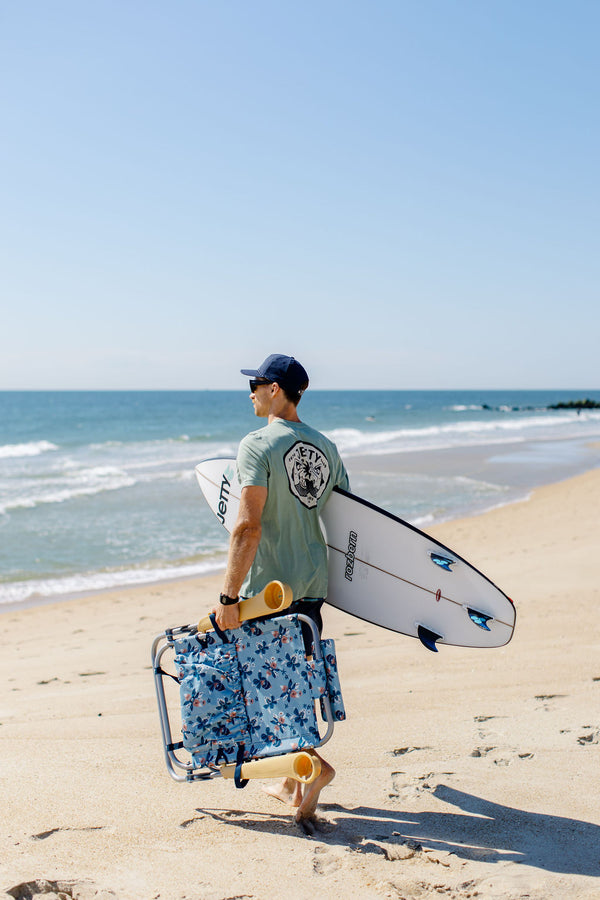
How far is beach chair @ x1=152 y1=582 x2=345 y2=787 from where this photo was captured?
2.59m

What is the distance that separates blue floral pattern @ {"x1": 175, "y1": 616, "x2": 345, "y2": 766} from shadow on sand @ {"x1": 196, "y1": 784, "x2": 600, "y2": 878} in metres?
0.30

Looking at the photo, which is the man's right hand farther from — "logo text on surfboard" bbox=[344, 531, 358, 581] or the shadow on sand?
"logo text on surfboard" bbox=[344, 531, 358, 581]

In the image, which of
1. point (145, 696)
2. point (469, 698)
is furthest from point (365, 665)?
point (145, 696)

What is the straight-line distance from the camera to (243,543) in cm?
260

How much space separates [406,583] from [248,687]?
3.69 ft

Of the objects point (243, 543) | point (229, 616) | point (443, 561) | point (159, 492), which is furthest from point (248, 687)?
point (159, 492)

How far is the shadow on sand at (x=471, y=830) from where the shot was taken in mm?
2377

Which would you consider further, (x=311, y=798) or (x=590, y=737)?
(x=590, y=737)

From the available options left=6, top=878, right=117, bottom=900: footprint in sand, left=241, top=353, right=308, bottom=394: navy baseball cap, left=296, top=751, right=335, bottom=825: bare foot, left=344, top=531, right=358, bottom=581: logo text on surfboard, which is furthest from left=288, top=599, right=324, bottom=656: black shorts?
left=6, top=878, right=117, bottom=900: footprint in sand

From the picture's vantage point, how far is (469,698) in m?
3.84

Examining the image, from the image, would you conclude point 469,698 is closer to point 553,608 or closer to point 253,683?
point 253,683

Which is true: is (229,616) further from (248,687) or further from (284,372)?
(284,372)

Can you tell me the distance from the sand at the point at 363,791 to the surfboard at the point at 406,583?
509mm

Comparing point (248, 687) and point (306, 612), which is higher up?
point (306, 612)
